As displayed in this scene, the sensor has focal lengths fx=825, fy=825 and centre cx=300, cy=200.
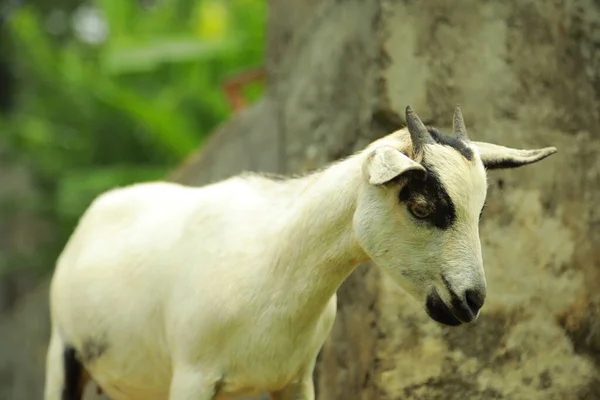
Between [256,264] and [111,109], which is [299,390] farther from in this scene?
[111,109]

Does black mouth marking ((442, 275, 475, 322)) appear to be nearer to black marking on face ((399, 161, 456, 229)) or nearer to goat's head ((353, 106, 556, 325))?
goat's head ((353, 106, 556, 325))

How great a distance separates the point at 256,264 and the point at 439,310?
44 cm

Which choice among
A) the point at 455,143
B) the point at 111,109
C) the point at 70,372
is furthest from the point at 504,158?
the point at 111,109

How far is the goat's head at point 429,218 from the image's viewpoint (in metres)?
1.48

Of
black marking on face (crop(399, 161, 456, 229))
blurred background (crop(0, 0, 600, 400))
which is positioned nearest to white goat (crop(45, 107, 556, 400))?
black marking on face (crop(399, 161, 456, 229))

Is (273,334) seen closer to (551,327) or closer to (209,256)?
(209,256)

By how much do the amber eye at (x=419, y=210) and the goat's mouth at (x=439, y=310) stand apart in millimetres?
145

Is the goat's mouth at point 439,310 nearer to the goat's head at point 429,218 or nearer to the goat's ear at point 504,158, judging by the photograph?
the goat's head at point 429,218

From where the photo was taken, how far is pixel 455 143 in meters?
1.56

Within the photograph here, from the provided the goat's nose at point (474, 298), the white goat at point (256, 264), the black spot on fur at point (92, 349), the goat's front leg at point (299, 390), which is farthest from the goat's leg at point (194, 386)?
the goat's nose at point (474, 298)

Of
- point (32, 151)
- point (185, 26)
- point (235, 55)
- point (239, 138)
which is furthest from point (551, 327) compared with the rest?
point (32, 151)

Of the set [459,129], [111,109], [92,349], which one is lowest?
[111,109]

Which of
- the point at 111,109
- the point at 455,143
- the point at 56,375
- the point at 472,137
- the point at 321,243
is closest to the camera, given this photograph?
the point at 455,143

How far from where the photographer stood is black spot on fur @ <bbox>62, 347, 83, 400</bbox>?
7.02 ft
